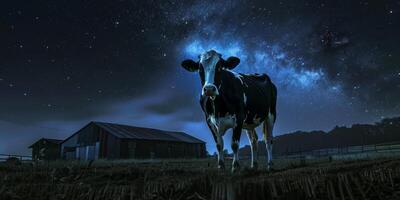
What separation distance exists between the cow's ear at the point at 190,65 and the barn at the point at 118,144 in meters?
33.3

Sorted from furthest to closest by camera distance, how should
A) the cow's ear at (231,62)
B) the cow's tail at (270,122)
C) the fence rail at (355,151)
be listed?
the fence rail at (355,151) → the cow's tail at (270,122) → the cow's ear at (231,62)

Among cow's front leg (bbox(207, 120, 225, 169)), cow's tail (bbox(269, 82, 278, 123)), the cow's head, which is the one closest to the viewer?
the cow's head

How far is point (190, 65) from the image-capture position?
7.68 m

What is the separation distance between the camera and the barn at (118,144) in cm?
3975

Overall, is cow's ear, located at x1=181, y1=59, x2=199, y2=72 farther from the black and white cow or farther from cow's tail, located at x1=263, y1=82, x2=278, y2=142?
cow's tail, located at x1=263, y1=82, x2=278, y2=142

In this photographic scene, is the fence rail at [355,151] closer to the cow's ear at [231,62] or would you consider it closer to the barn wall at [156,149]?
the barn wall at [156,149]

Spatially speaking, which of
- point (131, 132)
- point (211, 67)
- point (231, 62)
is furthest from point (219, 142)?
point (131, 132)

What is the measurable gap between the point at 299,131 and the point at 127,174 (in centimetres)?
13670

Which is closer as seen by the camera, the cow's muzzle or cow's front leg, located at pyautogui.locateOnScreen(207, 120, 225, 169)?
the cow's muzzle

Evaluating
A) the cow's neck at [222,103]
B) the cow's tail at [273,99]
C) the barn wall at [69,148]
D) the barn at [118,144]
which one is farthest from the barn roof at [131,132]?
the cow's neck at [222,103]

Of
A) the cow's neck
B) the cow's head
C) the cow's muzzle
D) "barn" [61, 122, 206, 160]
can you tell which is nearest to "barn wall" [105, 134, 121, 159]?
"barn" [61, 122, 206, 160]

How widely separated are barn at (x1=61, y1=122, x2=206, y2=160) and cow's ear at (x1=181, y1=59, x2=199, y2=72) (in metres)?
33.3

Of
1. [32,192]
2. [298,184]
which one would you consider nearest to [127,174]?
[32,192]

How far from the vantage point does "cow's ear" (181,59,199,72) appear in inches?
300
